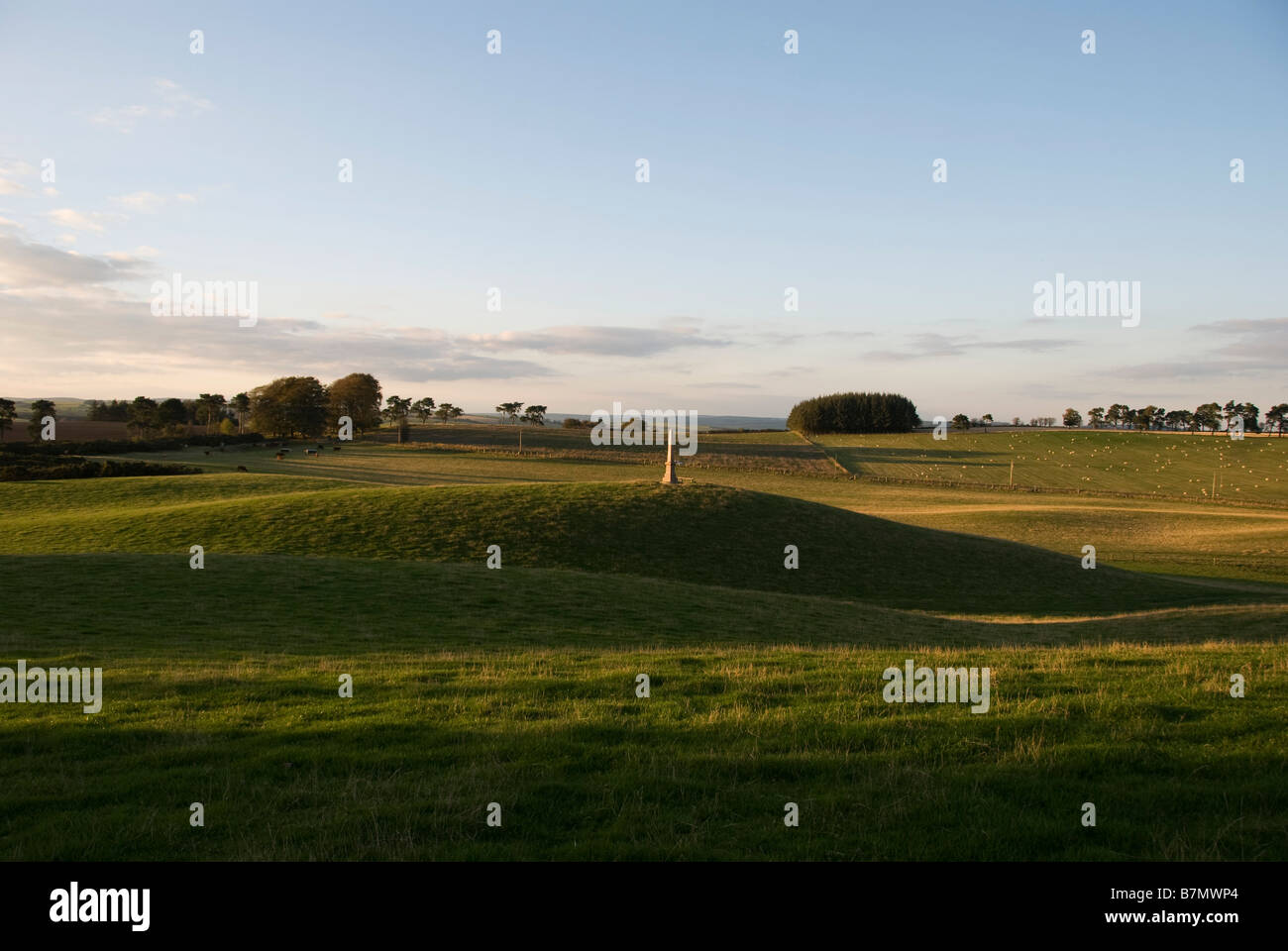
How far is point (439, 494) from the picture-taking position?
151ft

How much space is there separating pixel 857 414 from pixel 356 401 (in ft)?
361

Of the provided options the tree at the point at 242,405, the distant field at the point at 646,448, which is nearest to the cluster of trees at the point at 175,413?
the tree at the point at 242,405

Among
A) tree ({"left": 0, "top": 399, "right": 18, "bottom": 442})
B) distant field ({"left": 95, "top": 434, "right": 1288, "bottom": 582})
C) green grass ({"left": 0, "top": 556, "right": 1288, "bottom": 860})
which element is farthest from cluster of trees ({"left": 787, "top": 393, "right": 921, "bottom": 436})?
green grass ({"left": 0, "top": 556, "right": 1288, "bottom": 860})

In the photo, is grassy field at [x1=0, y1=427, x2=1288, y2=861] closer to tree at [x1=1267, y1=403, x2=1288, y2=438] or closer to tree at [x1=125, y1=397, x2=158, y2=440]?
tree at [x1=125, y1=397, x2=158, y2=440]

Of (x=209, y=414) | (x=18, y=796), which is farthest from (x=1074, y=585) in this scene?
(x=209, y=414)

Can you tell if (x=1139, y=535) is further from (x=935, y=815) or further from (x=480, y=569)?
(x=935, y=815)

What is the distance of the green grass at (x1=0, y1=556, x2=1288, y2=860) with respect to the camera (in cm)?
620

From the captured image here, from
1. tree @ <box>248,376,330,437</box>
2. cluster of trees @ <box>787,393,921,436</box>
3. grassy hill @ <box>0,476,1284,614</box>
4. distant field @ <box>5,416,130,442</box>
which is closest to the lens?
grassy hill @ <box>0,476,1284,614</box>

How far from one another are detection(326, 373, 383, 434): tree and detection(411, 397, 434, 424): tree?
14775 mm

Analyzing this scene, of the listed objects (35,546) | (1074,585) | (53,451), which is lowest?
(1074,585)

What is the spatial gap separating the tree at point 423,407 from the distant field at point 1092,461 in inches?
3525

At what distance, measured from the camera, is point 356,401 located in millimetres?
149500

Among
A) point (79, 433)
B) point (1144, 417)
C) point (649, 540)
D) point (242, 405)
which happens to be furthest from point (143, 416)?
point (1144, 417)
